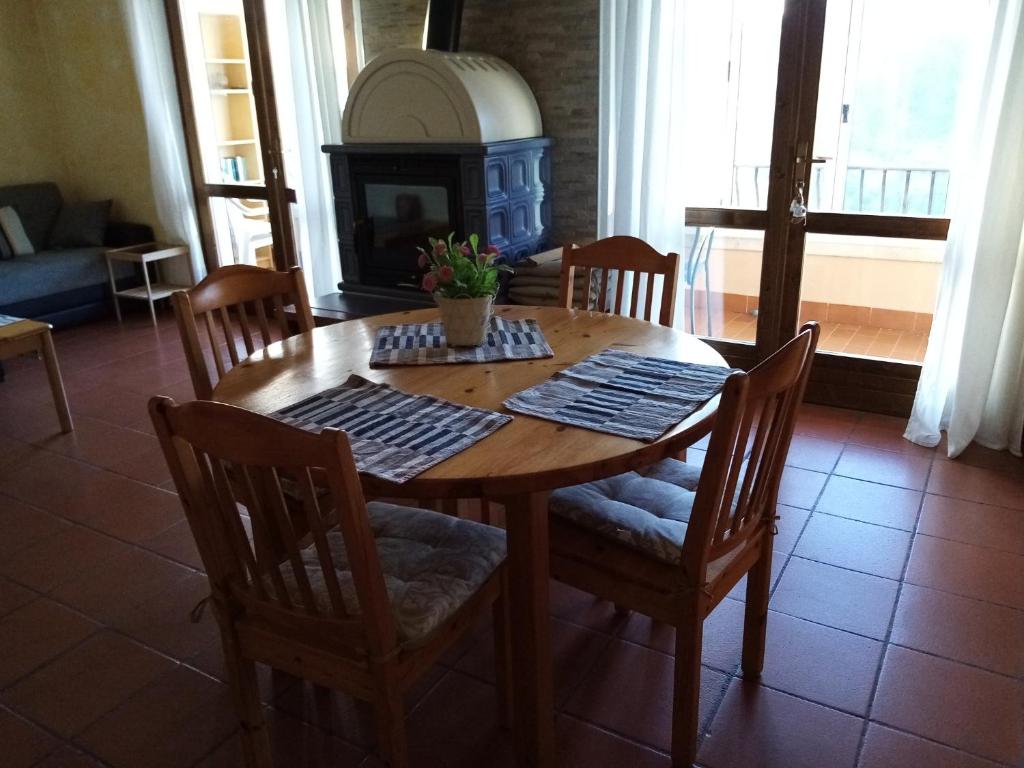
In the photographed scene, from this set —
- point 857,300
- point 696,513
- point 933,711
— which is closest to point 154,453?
point 696,513

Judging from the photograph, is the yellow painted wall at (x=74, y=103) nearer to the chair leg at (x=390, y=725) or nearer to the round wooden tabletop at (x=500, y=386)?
the round wooden tabletop at (x=500, y=386)

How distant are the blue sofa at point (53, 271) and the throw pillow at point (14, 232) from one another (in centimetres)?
8

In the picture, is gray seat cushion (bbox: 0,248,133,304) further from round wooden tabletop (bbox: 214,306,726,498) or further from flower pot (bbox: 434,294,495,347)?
flower pot (bbox: 434,294,495,347)

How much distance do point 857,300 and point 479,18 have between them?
7.41 ft

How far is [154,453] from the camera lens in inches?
124

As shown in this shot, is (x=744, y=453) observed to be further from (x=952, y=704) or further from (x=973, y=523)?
(x=973, y=523)

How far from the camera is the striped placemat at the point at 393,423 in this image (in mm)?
1364

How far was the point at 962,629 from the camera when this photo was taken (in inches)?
78.3

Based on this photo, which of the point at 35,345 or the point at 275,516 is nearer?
the point at 275,516

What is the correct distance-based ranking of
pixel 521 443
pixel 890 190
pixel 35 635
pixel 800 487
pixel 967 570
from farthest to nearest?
pixel 890 190, pixel 800 487, pixel 967 570, pixel 35 635, pixel 521 443

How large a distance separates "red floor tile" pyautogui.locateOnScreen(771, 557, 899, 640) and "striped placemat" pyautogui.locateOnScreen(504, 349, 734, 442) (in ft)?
2.51

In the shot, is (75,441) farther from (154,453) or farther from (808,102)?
(808,102)

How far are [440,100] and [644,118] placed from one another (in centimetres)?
93

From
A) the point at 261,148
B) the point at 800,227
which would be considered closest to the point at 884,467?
the point at 800,227
